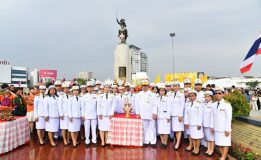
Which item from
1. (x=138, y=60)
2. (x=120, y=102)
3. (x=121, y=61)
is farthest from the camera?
(x=138, y=60)

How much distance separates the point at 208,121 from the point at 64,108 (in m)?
4.03

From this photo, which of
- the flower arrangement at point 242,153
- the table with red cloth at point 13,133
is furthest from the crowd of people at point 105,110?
the flower arrangement at point 242,153

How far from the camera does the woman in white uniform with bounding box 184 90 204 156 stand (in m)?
6.08

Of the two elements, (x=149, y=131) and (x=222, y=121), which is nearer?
(x=222, y=121)

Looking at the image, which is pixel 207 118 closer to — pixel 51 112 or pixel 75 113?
pixel 75 113

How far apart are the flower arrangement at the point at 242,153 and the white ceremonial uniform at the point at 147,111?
2110 millimetres

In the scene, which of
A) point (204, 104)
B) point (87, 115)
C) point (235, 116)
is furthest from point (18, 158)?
point (235, 116)

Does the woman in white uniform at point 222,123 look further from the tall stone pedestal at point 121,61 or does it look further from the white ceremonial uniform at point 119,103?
the tall stone pedestal at point 121,61

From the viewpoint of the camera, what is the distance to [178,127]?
6805 mm

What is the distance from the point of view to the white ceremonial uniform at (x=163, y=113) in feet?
22.4

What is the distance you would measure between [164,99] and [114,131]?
169cm

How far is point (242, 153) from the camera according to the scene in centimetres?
543

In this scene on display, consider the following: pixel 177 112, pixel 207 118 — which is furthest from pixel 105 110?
pixel 207 118

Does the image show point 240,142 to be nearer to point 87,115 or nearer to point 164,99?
point 164,99
